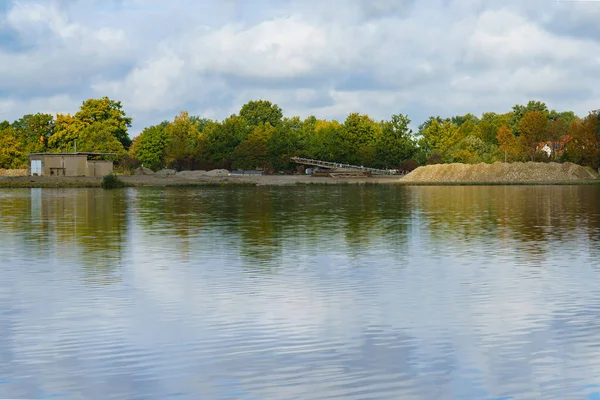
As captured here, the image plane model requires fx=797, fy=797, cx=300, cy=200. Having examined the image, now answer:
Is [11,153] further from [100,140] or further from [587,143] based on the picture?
[587,143]

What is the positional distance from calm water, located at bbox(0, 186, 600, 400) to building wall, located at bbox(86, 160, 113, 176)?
303 feet

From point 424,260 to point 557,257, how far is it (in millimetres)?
4258

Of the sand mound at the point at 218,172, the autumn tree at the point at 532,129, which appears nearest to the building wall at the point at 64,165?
the sand mound at the point at 218,172

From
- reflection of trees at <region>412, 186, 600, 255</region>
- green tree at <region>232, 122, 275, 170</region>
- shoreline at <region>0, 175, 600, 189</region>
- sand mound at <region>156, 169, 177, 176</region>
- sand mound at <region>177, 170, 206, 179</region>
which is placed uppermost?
green tree at <region>232, 122, 275, 170</region>

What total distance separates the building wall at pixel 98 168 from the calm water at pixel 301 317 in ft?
303

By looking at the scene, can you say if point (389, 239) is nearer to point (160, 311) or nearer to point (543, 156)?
point (160, 311)

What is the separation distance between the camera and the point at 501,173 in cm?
12812

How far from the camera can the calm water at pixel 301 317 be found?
11.2m

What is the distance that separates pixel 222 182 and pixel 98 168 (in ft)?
73.5

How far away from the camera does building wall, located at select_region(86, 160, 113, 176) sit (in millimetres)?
121688

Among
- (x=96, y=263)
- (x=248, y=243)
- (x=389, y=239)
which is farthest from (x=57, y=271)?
(x=389, y=239)

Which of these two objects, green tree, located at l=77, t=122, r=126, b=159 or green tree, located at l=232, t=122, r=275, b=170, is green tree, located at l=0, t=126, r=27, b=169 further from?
green tree, located at l=232, t=122, r=275, b=170

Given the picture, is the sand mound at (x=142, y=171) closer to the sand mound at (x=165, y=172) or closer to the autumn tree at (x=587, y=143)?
the sand mound at (x=165, y=172)

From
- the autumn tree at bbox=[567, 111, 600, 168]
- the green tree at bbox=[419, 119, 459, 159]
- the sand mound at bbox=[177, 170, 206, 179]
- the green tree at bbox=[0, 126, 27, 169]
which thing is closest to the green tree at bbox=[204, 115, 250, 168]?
the sand mound at bbox=[177, 170, 206, 179]
